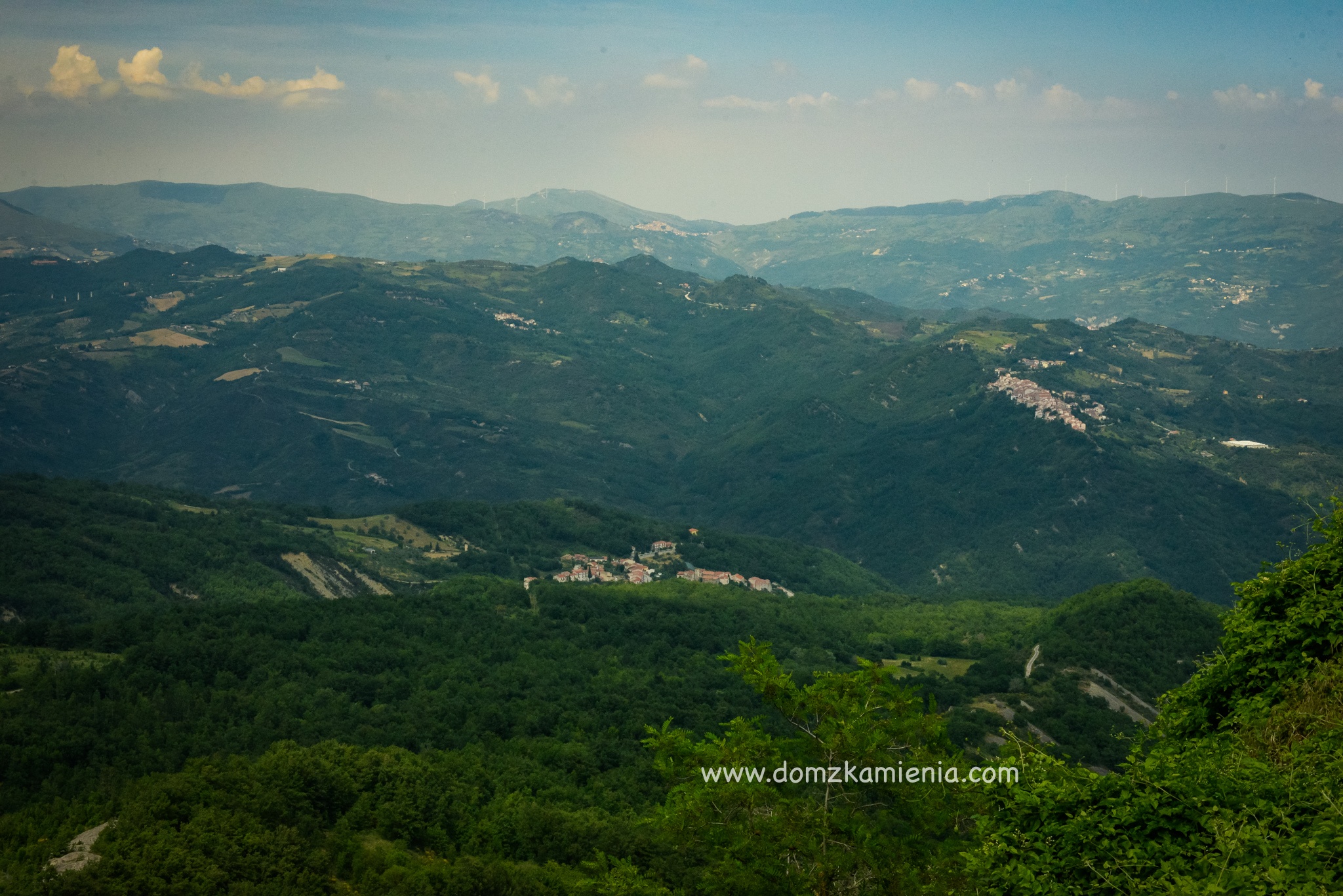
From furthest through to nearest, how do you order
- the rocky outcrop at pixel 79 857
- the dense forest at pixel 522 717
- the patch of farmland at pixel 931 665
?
the patch of farmland at pixel 931 665, the rocky outcrop at pixel 79 857, the dense forest at pixel 522 717

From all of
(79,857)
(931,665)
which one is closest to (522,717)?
(79,857)

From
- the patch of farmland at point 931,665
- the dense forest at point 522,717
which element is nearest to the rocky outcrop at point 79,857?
the dense forest at point 522,717

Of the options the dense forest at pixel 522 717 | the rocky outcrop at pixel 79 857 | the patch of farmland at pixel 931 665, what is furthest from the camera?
the patch of farmland at pixel 931 665

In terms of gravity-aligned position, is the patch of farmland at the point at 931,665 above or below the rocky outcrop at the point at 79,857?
below

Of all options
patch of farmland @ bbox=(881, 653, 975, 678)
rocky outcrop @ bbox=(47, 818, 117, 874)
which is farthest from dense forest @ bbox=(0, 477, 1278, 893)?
patch of farmland @ bbox=(881, 653, 975, 678)

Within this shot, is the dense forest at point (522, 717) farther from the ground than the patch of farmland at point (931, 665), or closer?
farther from the ground

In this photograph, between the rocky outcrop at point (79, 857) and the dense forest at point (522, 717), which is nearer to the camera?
the dense forest at point (522, 717)

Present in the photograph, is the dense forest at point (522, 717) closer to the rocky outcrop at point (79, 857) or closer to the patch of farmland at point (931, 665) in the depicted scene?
the rocky outcrop at point (79, 857)

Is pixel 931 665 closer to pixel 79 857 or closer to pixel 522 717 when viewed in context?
pixel 522 717

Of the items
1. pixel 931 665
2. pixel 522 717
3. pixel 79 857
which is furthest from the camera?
pixel 931 665

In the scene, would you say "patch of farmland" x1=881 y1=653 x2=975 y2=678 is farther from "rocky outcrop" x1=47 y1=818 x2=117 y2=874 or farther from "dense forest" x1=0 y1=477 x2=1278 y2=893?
"rocky outcrop" x1=47 y1=818 x2=117 y2=874

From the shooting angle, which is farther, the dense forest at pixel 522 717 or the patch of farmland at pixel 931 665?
the patch of farmland at pixel 931 665
